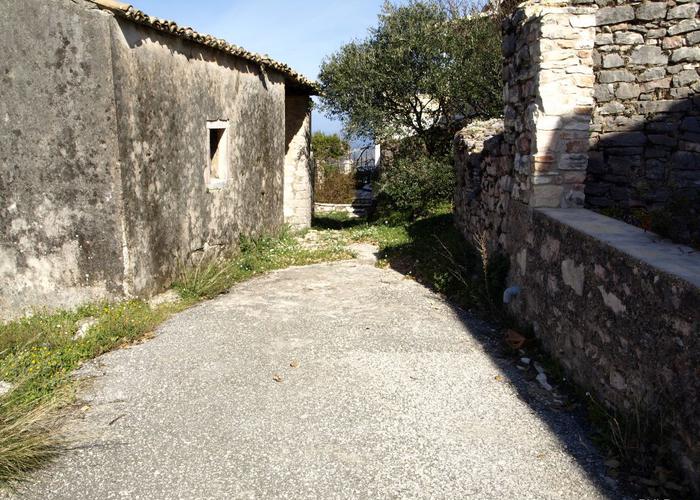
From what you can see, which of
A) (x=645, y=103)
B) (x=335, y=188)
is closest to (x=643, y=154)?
(x=645, y=103)

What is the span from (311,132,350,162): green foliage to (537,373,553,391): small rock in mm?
15278

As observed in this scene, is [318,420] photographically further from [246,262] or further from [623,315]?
[246,262]

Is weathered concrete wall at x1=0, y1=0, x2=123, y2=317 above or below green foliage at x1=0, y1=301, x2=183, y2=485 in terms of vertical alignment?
above

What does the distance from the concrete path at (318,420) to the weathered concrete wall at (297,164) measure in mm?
6675

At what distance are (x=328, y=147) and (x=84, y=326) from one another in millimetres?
14840

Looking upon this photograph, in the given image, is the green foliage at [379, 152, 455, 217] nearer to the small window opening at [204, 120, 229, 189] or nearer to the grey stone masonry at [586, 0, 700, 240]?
the small window opening at [204, 120, 229, 189]

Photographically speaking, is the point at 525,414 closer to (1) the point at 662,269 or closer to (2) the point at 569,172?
(1) the point at 662,269

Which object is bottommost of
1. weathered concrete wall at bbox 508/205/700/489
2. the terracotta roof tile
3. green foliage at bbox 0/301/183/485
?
green foliage at bbox 0/301/183/485

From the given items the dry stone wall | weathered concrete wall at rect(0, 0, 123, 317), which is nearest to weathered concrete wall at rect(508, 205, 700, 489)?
the dry stone wall

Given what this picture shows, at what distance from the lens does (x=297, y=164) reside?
12.6 m

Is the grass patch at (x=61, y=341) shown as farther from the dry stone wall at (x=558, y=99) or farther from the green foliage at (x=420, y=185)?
the dry stone wall at (x=558, y=99)

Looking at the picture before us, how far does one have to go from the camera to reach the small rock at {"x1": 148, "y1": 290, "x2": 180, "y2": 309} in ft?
21.6

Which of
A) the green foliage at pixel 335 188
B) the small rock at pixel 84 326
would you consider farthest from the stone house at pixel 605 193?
the green foliage at pixel 335 188

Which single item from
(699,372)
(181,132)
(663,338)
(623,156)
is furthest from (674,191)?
(181,132)
